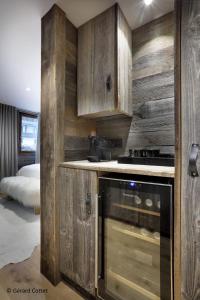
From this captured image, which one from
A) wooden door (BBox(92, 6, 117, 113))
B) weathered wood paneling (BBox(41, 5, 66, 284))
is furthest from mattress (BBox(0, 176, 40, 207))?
wooden door (BBox(92, 6, 117, 113))

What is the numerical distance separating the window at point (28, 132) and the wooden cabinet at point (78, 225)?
470 cm

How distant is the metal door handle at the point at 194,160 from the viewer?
0.76 m

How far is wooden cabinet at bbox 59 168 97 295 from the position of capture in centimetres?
125

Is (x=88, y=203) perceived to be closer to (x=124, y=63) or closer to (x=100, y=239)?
(x=100, y=239)

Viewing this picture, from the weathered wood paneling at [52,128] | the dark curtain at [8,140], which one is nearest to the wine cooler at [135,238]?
the weathered wood paneling at [52,128]

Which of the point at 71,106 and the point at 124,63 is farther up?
the point at 124,63

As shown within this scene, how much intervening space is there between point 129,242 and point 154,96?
1249 mm

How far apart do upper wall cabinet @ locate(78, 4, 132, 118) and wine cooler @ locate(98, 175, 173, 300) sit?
714mm

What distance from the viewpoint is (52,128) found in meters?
1.48

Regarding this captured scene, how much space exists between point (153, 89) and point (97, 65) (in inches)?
22.2

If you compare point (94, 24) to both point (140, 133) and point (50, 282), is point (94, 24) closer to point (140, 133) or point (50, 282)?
point (140, 133)

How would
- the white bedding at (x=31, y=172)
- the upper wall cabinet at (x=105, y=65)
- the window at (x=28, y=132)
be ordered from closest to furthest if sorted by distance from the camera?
→ the upper wall cabinet at (x=105, y=65), the white bedding at (x=31, y=172), the window at (x=28, y=132)

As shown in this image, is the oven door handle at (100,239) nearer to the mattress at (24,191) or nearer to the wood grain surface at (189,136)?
the wood grain surface at (189,136)

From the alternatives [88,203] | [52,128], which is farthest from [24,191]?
[88,203]
